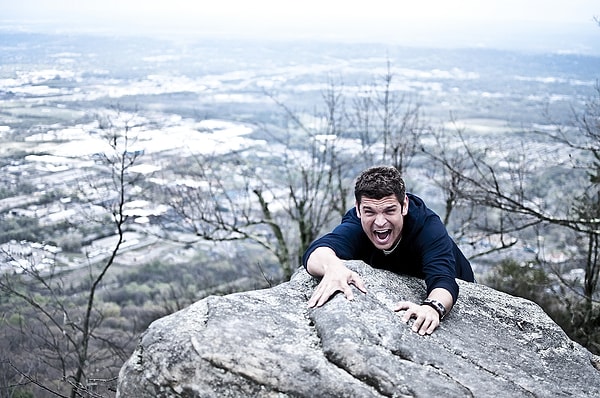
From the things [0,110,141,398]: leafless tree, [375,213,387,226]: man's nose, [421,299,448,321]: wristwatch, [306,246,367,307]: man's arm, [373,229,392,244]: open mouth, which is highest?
[375,213,387,226]: man's nose

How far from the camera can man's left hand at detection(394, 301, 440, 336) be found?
3.83m

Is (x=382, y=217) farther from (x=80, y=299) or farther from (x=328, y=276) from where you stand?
(x=80, y=299)

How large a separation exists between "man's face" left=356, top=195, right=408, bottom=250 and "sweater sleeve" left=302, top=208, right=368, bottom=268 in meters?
0.28

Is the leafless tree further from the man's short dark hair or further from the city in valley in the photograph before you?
the man's short dark hair

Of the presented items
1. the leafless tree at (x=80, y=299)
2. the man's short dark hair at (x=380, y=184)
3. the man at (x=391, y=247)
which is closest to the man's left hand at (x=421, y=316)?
the man at (x=391, y=247)

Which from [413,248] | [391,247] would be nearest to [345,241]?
[391,247]

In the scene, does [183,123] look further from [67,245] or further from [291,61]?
[291,61]

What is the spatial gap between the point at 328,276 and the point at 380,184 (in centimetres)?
70

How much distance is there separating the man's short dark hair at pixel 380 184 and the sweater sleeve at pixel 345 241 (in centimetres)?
48

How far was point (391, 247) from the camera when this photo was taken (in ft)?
14.6

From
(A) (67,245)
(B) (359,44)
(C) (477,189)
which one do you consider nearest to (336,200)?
(C) (477,189)

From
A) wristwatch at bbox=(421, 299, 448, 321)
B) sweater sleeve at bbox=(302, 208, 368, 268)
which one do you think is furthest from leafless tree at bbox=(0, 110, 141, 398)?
wristwatch at bbox=(421, 299, 448, 321)

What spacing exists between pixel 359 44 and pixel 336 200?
78.5ft

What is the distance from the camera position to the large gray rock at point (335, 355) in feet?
10.8
